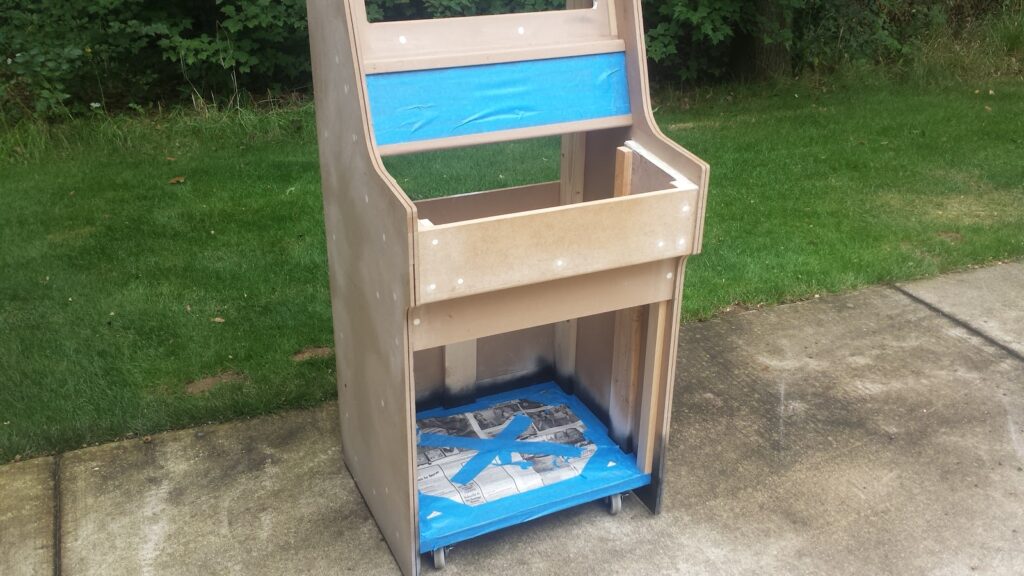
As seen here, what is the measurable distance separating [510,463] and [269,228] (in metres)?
2.23

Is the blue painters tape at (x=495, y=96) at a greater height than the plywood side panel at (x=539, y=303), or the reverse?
the blue painters tape at (x=495, y=96)

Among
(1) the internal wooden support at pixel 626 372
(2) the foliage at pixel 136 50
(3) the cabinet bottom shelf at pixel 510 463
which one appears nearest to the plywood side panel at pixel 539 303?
(1) the internal wooden support at pixel 626 372

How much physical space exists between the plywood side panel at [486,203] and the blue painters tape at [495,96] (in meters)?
0.52

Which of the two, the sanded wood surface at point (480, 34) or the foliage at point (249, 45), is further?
the foliage at point (249, 45)

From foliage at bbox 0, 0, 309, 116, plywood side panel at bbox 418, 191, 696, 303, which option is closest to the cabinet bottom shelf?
plywood side panel at bbox 418, 191, 696, 303

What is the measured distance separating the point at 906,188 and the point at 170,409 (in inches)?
152

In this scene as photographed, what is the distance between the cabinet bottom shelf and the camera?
2562 mm

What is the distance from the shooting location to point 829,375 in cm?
347

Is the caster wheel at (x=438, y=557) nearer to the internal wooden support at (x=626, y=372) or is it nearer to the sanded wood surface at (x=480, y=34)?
the internal wooden support at (x=626, y=372)

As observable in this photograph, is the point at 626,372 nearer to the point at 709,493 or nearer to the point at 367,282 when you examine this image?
the point at 709,493

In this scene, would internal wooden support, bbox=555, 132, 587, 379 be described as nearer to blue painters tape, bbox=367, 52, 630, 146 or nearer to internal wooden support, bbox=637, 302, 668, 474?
blue painters tape, bbox=367, 52, 630, 146

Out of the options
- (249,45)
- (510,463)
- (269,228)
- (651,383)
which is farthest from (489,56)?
(249,45)

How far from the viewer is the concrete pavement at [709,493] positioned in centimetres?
257

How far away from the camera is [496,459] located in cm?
283
